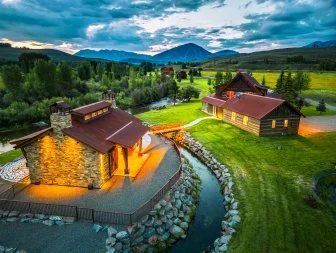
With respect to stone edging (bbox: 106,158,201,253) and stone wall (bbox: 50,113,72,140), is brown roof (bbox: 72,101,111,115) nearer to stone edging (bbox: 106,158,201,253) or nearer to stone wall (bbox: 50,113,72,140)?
stone wall (bbox: 50,113,72,140)

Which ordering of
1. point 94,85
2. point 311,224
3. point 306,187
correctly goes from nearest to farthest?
point 311,224 → point 306,187 → point 94,85

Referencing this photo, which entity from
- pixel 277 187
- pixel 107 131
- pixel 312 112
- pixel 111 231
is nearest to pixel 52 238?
pixel 111 231

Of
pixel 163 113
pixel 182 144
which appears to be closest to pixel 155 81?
pixel 163 113

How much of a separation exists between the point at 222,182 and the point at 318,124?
82.1 ft

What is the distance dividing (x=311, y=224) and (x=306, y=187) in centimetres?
511

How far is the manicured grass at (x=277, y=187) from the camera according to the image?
14.2 meters

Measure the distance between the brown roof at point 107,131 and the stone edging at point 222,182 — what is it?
818cm

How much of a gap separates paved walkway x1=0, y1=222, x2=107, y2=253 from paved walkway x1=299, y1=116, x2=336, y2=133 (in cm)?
3165

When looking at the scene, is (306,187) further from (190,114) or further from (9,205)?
(190,114)

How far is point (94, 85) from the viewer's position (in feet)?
255

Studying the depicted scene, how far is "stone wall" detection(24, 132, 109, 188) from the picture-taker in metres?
18.1

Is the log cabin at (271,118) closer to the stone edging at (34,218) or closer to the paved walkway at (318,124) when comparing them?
the paved walkway at (318,124)

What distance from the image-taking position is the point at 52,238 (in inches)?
534

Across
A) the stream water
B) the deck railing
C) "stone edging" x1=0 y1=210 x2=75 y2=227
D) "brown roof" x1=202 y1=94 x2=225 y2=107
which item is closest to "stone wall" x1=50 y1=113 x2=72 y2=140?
the deck railing
